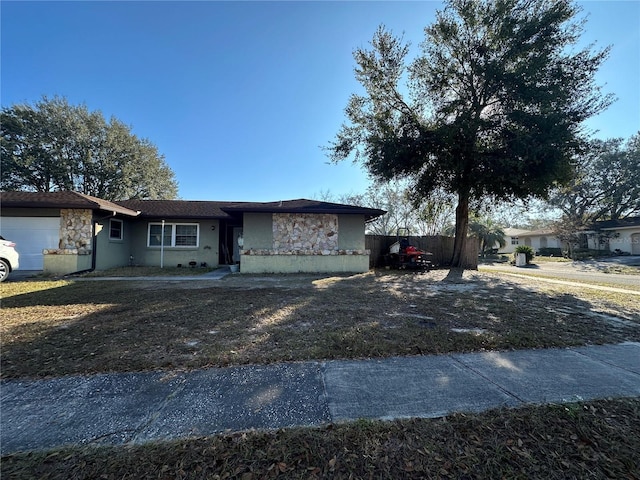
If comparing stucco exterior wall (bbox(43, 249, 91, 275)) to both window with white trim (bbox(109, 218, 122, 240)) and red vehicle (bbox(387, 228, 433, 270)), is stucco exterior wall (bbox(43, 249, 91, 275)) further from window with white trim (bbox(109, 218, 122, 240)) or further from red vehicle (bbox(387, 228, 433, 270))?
red vehicle (bbox(387, 228, 433, 270))

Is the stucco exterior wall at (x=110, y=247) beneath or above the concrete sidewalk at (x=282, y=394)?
above

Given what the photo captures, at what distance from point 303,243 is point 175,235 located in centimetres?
715

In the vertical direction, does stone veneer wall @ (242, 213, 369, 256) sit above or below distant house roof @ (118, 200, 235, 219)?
below

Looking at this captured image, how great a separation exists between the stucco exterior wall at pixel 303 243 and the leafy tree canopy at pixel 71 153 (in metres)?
19.4

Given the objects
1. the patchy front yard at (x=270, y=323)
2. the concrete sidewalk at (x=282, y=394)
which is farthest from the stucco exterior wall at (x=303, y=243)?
the concrete sidewalk at (x=282, y=394)

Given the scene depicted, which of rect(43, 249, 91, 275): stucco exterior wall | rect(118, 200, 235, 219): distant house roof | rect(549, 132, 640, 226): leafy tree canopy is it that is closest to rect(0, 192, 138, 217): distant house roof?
rect(43, 249, 91, 275): stucco exterior wall

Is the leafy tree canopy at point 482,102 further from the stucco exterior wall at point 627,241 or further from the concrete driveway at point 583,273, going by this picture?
the stucco exterior wall at point 627,241

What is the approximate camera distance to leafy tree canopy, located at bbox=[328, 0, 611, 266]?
10781mm

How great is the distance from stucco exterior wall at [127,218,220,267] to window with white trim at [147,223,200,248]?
6.2 inches

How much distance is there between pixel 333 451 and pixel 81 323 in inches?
196

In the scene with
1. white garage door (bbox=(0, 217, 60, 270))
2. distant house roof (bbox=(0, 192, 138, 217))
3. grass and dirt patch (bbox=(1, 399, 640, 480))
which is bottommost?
grass and dirt patch (bbox=(1, 399, 640, 480))

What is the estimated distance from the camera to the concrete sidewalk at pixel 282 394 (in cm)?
209

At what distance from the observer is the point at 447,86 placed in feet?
42.3

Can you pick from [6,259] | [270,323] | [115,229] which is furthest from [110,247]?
[270,323]
